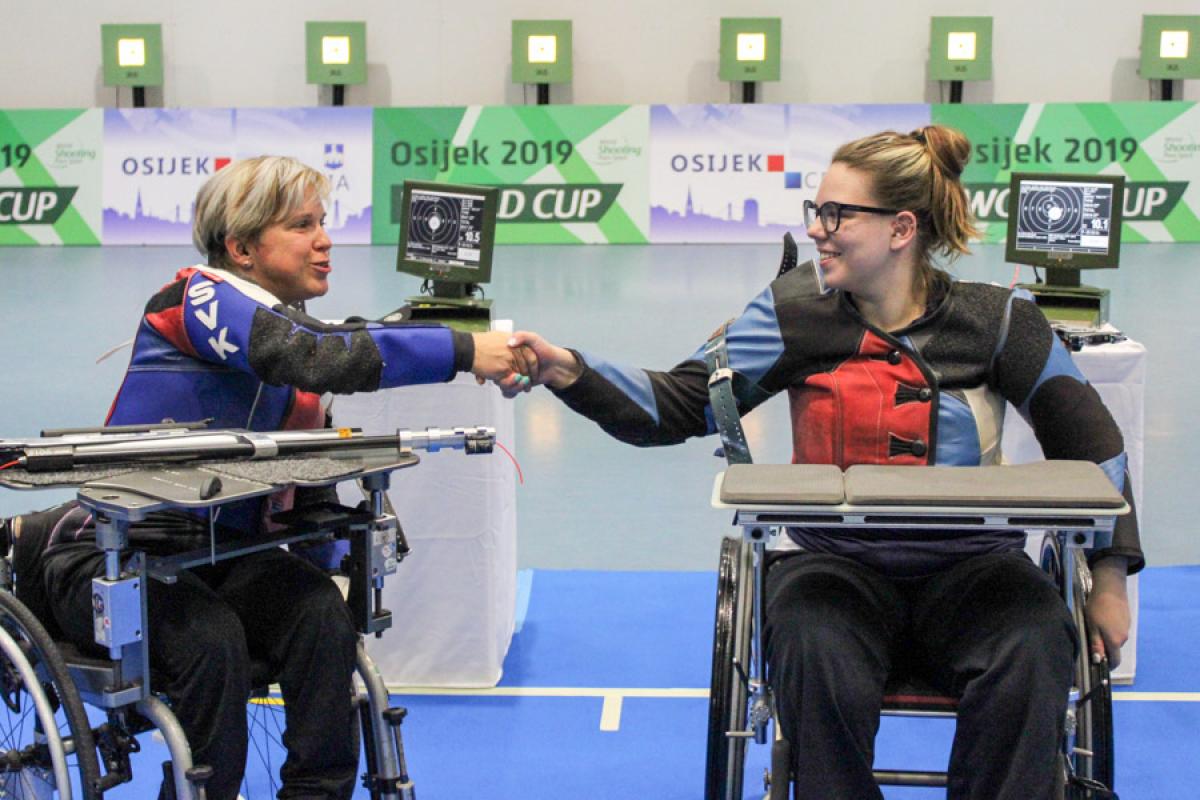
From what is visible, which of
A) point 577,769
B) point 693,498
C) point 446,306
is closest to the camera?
point 577,769

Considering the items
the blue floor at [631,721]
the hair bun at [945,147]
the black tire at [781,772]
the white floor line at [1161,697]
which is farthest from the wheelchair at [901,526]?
the white floor line at [1161,697]

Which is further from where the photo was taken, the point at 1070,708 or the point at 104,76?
the point at 104,76

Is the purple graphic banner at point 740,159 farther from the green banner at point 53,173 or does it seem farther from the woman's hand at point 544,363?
the woman's hand at point 544,363

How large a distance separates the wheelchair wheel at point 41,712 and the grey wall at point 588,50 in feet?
A: 37.2

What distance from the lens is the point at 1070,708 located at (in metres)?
2.05

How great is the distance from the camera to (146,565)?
1.98 meters

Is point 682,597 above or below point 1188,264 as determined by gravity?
below

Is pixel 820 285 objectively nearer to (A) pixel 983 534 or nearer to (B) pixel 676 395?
(B) pixel 676 395

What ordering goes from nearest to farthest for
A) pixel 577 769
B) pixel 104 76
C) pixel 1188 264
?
pixel 577 769 → pixel 1188 264 → pixel 104 76

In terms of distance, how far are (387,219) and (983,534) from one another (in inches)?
378

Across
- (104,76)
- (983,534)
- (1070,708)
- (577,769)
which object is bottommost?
(577,769)

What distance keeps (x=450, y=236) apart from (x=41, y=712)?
5.91 feet

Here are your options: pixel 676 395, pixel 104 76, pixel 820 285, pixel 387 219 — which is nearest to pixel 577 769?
pixel 676 395

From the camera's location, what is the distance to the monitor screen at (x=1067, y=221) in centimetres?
365
